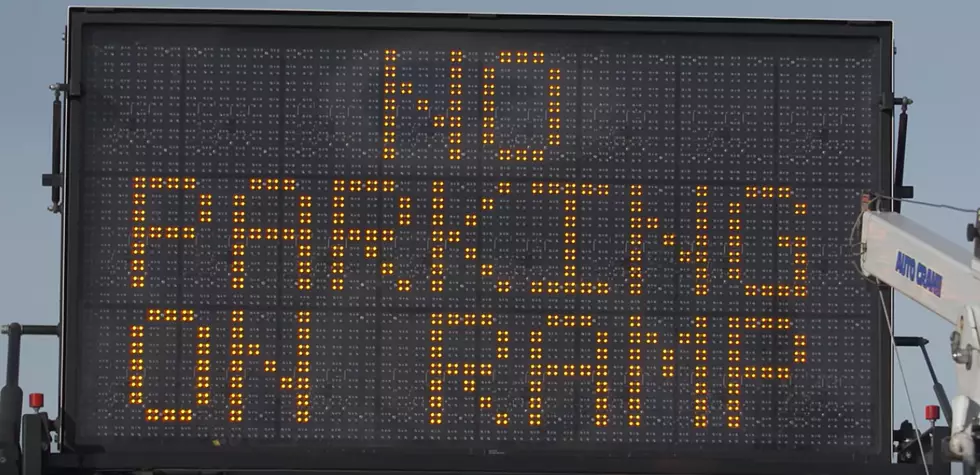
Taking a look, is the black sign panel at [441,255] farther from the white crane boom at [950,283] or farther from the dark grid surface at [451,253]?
the white crane boom at [950,283]

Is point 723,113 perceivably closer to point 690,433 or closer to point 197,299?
point 690,433

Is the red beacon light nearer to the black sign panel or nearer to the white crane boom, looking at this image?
the black sign panel

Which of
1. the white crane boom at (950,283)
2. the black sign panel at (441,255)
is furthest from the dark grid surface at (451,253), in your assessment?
the white crane boom at (950,283)

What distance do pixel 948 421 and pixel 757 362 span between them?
1.23m

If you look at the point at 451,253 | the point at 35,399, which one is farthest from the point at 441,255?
the point at 35,399

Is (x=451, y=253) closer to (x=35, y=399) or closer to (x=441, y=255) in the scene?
(x=441, y=255)

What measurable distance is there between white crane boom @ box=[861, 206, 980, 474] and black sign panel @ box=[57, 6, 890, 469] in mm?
1226

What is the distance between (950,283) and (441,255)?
3489mm

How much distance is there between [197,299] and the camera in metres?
10.5

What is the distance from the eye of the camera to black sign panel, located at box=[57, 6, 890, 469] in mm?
10531

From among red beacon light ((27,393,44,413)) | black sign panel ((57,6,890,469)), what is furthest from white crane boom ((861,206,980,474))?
red beacon light ((27,393,44,413))

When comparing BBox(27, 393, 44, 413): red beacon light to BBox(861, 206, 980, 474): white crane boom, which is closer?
BBox(861, 206, 980, 474): white crane boom

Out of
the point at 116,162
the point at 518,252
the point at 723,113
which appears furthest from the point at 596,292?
the point at 116,162

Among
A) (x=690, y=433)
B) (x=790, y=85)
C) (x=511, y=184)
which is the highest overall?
(x=790, y=85)
